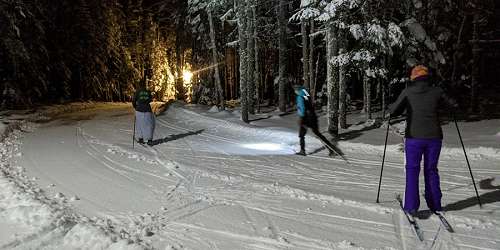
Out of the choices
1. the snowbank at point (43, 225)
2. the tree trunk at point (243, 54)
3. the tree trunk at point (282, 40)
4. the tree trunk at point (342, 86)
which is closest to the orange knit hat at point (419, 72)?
the snowbank at point (43, 225)

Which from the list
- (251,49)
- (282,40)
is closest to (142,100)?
(251,49)

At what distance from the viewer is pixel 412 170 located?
691 centimetres

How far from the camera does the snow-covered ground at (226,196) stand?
19.9 feet

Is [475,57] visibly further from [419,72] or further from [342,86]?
[419,72]

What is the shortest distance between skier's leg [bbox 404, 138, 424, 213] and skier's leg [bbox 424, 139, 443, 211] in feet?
0.39

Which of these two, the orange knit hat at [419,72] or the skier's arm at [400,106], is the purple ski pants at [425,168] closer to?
the skier's arm at [400,106]

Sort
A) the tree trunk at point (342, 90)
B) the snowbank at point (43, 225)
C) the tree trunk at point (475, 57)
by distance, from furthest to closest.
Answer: the tree trunk at point (475, 57) < the tree trunk at point (342, 90) < the snowbank at point (43, 225)

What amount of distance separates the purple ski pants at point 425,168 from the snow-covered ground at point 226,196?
0.31m

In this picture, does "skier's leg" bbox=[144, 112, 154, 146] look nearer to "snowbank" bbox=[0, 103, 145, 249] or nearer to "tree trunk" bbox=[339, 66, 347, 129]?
"snowbank" bbox=[0, 103, 145, 249]

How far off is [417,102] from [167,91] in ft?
177

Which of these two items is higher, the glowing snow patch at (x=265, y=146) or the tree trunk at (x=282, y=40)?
the tree trunk at (x=282, y=40)

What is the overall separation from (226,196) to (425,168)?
3334 millimetres

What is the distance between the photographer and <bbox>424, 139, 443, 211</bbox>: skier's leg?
685 centimetres

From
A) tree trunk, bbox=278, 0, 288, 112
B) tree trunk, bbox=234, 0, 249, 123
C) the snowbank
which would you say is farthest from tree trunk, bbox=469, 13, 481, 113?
the snowbank
